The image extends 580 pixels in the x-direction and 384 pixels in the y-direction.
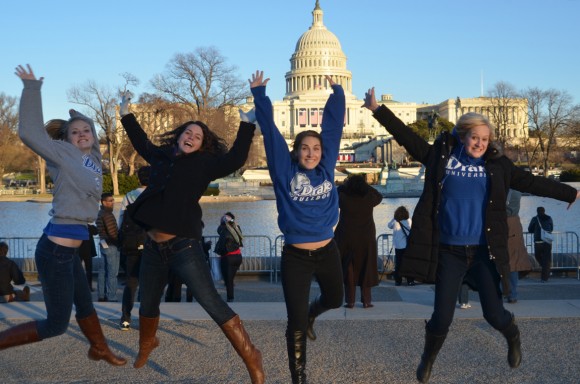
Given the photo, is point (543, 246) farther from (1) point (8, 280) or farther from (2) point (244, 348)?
(2) point (244, 348)

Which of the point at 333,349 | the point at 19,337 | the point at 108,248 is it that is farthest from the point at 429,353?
the point at 108,248

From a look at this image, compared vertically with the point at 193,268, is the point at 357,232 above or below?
below

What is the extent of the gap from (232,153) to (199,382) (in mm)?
1439

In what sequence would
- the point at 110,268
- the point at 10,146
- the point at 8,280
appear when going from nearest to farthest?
the point at 8,280, the point at 110,268, the point at 10,146

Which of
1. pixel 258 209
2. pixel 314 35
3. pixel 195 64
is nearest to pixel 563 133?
pixel 195 64

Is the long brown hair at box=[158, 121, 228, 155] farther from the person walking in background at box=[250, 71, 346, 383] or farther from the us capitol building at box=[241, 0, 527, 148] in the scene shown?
the us capitol building at box=[241, 0, 527, 148]

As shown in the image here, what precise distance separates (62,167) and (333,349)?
241 cm

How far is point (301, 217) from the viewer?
474 cm

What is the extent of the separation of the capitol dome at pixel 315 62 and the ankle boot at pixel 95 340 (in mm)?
126299

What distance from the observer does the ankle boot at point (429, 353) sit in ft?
15.9

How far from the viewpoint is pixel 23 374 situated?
5.25 m

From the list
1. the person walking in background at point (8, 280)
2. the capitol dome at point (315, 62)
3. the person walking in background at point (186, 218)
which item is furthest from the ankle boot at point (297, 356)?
the capitol dome at point (315, 62)

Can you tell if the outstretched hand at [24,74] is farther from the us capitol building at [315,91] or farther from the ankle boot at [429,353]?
the us capitol building at [315,91]

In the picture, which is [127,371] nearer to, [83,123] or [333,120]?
[83,123]
